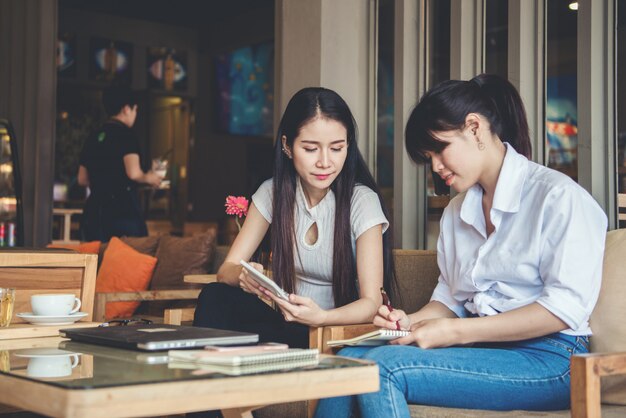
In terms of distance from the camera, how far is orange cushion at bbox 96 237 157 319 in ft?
15.7

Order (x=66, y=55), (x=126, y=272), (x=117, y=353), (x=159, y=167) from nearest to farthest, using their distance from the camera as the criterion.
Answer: (x=117, y=353), (x=126, y=272), (x=159, y=167), (x=66, y=55)

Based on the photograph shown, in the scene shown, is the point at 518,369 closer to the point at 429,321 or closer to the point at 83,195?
the point at 429,321

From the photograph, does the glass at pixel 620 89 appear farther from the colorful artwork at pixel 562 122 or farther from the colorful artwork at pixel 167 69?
the colorful artwork at pixel 167 69

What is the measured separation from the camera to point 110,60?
34.3 feet

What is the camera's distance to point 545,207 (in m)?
2.20

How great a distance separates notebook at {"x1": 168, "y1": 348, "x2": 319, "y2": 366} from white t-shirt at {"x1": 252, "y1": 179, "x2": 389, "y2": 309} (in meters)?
1.19

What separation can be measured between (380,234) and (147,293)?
161cm

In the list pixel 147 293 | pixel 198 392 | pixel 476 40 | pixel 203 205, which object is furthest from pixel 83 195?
pixel 198 392

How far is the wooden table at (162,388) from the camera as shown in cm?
131

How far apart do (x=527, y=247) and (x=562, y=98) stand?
7024 mm

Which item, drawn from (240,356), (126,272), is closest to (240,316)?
(240,356)

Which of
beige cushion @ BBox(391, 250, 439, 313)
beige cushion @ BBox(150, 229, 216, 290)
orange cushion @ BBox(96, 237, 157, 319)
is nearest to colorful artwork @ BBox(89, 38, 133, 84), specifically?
orange cushion @ BBox(96, 237, 157, 319)

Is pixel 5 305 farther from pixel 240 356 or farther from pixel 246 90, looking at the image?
pixel 246 90

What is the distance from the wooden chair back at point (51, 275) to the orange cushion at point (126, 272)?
1633 millimetres
